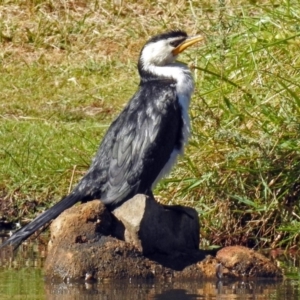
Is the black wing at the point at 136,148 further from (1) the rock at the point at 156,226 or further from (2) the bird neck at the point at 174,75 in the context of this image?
(1) the rock at the point at 156,226

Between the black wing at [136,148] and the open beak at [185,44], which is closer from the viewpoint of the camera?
the black wing at [136,148]

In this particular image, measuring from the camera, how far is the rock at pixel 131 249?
5.95 metres

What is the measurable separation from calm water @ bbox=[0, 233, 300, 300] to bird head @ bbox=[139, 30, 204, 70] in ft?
5.26

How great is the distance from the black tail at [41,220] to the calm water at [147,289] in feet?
0.70

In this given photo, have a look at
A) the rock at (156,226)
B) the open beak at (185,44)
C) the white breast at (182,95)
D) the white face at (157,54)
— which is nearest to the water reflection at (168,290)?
the rock at (156,226)

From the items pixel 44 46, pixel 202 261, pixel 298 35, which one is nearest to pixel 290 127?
pixel 298 35

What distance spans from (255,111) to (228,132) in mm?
528

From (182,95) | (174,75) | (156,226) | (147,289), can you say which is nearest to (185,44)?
(174,75)

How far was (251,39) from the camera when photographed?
28.4ft

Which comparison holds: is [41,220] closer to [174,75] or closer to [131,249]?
[131,249]

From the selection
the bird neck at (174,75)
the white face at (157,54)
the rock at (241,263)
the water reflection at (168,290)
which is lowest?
the water reflection at (168,290)

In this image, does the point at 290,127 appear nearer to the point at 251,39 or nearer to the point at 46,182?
the point at 251,39

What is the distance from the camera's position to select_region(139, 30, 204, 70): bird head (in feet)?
23.1

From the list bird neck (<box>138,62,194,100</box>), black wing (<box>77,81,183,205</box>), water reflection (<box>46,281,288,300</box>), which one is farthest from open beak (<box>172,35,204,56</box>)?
water reflection (<box>46,281,288,300</box>)
